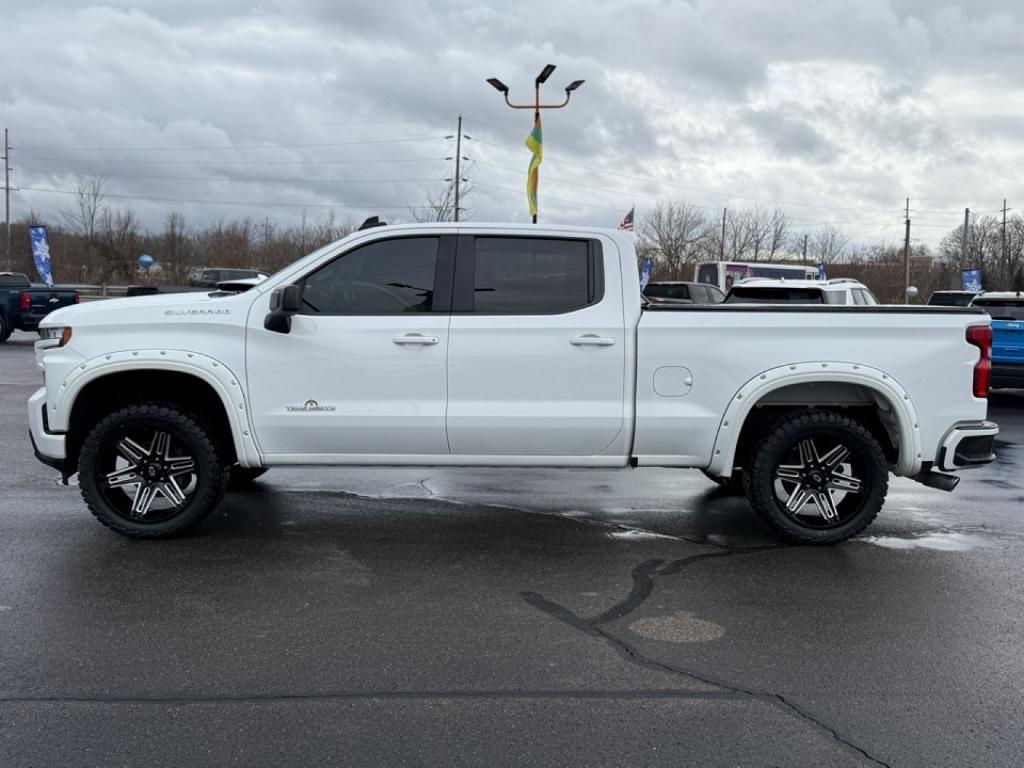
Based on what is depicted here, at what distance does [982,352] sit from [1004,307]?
9.61 m

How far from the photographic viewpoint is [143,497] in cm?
605

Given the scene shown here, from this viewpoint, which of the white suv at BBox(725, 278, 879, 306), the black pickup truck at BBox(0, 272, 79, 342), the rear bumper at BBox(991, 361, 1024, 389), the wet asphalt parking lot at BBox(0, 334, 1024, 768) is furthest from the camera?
the black pickup truck at BBox(0, 272, 79, 342)

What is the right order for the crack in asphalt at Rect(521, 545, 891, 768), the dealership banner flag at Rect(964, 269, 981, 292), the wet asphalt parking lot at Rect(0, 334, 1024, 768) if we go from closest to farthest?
the wet asphalt parking lot at Rect(0, 334, 1024, 768), the crack in asphalt at Rect(521, 545, 891, 768), the dealership banner flag at Rect(964, 269, 981, 292)

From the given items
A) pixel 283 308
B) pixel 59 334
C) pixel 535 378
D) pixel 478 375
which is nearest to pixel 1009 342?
pixel 535 378

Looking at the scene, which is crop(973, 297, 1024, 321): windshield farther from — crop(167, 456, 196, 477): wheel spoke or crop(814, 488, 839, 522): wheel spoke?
crop(167, 456, 196, 477): wheel spoke

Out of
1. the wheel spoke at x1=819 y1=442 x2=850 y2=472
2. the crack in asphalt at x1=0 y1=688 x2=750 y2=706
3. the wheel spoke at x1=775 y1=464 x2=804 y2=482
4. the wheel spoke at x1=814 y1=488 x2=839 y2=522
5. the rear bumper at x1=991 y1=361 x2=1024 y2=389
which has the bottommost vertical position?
the crack in asphalt at x1=0 y1=688 x2=750 y2=706

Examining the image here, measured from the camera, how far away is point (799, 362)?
5.96 m

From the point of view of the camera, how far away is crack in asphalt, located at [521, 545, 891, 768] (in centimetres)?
366

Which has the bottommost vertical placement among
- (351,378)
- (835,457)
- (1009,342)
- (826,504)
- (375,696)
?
(375,696)

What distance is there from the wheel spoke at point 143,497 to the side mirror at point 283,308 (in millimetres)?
1284

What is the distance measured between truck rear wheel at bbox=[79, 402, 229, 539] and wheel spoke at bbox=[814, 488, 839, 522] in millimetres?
3821

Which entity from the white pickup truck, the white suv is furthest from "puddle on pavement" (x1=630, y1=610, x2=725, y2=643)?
the white suv

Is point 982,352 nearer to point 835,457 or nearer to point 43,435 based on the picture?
Answer: point 835,457

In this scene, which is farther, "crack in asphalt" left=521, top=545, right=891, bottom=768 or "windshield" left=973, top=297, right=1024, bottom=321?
"windshield" left=973, top=297, right=1024, bottom=321
